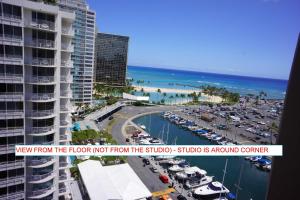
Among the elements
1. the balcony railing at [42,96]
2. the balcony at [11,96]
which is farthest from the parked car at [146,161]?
the balcony at [11,96]

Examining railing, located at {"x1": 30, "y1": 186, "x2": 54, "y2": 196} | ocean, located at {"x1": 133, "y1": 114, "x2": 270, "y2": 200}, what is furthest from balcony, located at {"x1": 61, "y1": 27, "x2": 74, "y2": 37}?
ocean, located at {"x1": 133, "y1": 114, "x2": 270, "y2": 200}

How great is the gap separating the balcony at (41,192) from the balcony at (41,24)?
9361 millimetres

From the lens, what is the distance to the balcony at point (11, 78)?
11953 mm

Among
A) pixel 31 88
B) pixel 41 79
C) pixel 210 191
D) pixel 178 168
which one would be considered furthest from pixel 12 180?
pixel 178 168

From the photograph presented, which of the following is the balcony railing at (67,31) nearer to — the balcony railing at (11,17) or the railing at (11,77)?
the balcony railing at (11,17)

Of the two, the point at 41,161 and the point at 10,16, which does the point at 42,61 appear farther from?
the point at 41,161

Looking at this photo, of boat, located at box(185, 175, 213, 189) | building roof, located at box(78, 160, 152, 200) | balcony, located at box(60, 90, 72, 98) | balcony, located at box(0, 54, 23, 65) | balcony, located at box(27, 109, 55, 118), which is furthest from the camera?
boat, located at box(185, 175, 213, 189)

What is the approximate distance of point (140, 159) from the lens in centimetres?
3028

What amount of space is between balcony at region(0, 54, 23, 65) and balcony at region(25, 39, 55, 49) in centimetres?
86

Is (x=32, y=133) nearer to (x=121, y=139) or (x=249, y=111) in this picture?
(x=121, y=139)

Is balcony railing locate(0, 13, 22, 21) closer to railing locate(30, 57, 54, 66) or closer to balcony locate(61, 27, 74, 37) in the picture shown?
railing locate(30, 57, 54, 66)

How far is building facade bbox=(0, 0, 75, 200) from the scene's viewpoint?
12.1 metres

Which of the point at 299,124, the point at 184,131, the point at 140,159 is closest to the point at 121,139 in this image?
the point at 140,159

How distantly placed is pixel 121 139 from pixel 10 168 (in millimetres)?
25259
